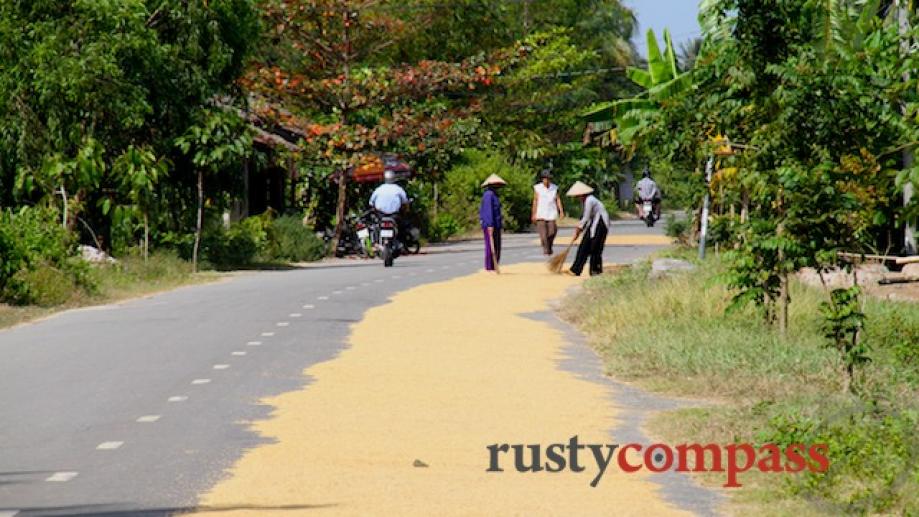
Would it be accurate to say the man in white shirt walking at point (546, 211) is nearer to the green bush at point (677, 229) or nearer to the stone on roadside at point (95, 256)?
the green bush at point (677, 229)

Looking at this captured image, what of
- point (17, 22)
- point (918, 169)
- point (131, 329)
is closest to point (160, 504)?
point (918, 169)

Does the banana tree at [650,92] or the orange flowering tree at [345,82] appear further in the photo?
the orange flowering tree at [345,82]

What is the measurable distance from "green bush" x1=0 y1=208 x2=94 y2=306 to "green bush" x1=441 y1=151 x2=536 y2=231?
27800 mm

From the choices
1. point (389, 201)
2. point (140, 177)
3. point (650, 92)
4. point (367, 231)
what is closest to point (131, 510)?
point (650, 92)

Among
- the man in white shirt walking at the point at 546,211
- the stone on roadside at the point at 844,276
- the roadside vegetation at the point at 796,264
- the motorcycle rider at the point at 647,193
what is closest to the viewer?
the roadside vegetation at the point at 796,264

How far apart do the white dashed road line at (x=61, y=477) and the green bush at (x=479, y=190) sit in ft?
139

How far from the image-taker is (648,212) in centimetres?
5916

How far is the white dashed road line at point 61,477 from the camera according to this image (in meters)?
9.98

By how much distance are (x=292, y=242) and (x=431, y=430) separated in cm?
2618

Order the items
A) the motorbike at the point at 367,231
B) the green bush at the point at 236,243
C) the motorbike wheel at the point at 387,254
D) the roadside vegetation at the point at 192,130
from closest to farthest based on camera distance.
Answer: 1. the roadside vegetation at the point at 192,130
2. the motorbike wheel at the point at 387,254
3. the green bush at the point at 236,243
4. the motorbike at the point at 367,231

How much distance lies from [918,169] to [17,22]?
70.9 feet

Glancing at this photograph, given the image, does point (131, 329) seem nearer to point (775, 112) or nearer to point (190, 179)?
point (775, 112)

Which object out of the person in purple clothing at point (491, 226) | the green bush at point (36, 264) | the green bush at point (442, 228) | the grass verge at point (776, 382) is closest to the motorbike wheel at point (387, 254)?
the person in purple clothing at point (491, 226)

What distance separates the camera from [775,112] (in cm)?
1602
